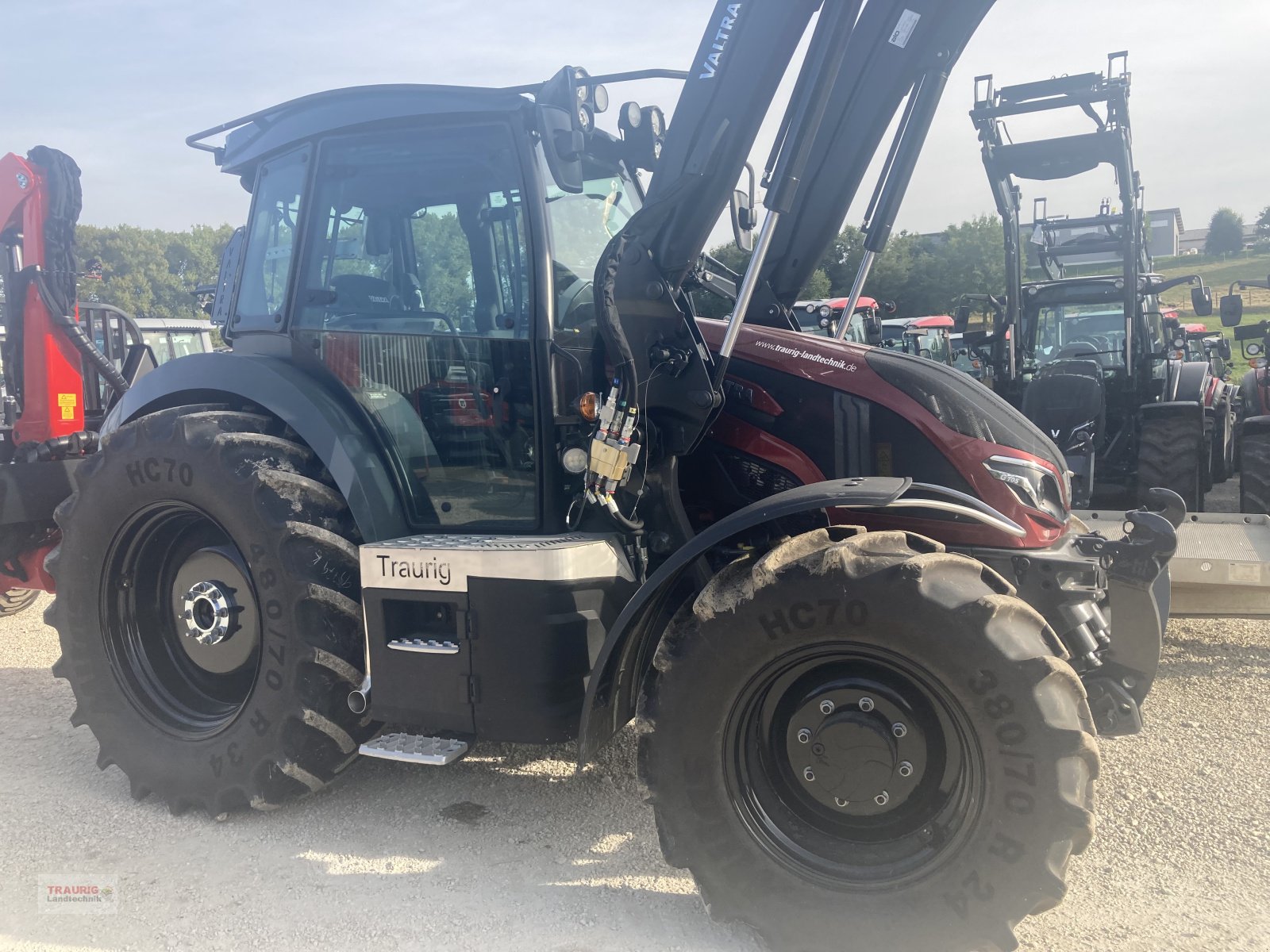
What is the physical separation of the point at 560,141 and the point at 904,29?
4.87 feet

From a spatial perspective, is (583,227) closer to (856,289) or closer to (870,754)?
(856,289)

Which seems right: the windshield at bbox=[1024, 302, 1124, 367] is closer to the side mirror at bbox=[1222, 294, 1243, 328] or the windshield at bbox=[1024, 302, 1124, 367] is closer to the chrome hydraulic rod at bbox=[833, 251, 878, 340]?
the side mirror at bbox=[1222, 294, 1243, 328]

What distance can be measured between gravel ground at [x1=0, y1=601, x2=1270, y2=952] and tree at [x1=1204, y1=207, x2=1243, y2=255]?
90.2m

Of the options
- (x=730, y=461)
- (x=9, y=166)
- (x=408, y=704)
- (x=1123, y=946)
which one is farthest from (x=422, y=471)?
(x=9, y=166)

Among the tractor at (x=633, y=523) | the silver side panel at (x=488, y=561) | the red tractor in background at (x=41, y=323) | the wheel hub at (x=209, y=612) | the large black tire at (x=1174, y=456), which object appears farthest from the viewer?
the large black tire at (x=1174, y=456)

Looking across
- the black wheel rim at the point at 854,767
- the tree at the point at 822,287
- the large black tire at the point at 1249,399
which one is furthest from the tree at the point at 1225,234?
the black wheel rim at the point at 854,767

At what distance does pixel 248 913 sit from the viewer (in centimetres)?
319

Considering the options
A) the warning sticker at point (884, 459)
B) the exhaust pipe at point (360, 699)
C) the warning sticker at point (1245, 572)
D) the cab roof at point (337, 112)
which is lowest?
the exhaust pipe at point (360, 699)

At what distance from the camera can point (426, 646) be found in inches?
135

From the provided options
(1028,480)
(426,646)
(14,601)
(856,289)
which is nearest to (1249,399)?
(856,289)

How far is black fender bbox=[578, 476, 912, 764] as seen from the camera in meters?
2.90

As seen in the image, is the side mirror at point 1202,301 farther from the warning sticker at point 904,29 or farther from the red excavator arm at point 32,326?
the red excavator arm at point 32,326

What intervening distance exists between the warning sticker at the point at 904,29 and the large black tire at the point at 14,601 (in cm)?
630

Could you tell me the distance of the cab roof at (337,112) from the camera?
3.56 meters
